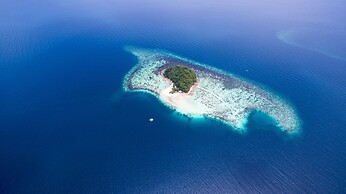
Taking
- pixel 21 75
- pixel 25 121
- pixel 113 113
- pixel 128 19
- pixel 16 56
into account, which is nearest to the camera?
pixel 25 121

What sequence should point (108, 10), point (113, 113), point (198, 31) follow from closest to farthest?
point (113, 113), point (198, 31), point (108, 10)

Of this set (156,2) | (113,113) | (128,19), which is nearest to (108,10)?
(128,19)

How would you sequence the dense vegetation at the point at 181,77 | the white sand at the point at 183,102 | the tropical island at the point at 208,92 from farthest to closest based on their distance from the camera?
1. the dense vegetation at the point at 181,77
2. the white sand at the point at 183,102
3. the tropical island at the point at 208,92

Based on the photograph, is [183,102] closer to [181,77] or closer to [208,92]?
[208,92]

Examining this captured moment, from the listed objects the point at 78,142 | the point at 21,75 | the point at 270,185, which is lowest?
the point at 270,185

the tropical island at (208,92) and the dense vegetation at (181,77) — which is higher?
the dense vegetation at (181,77)

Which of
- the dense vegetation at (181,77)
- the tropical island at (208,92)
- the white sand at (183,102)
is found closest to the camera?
the tropical island at (208,92)

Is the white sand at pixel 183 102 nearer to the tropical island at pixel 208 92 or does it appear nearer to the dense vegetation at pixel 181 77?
the tropical island at pixel 208 92

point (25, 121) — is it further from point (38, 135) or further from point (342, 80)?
point (342, 80)

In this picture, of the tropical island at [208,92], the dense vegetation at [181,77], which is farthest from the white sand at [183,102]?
the dense vegetation at [181,77]
